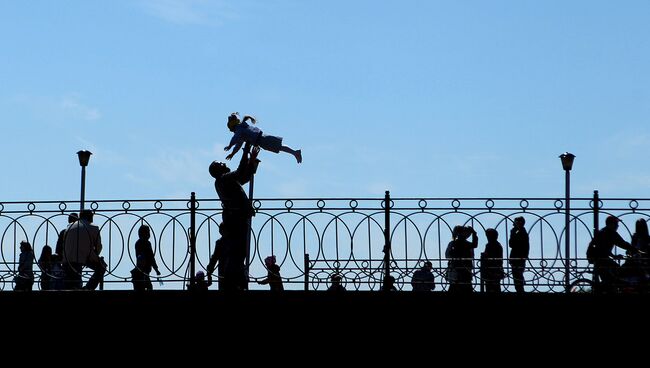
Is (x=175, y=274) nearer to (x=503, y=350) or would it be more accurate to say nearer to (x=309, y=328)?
(x=309, y=328)

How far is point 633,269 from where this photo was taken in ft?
64.6

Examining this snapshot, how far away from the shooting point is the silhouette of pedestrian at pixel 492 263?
63.9 feet

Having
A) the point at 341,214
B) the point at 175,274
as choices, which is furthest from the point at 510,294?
the point at 175,274

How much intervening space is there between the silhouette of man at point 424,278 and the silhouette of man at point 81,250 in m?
3.99

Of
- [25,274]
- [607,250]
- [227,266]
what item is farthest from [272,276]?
[607,250]

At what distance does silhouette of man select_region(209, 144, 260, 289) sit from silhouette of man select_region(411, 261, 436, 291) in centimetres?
211

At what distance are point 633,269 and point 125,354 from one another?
6427 millimetres

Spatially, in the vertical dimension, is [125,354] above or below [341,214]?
below

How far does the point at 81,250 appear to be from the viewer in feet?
66.0

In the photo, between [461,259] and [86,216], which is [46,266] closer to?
[86,216]

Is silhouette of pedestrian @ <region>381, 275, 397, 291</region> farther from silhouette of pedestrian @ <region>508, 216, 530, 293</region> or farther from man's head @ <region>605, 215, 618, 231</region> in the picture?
man's head @ <region>605, 215, 618, 231</region>

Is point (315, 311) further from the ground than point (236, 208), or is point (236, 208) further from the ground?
point (236, 208)

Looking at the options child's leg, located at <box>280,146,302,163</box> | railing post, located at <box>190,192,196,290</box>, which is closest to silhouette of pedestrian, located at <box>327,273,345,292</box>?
child's leg, located at <box>280,146,302,163</box>

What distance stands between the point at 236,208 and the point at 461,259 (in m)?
2.90
